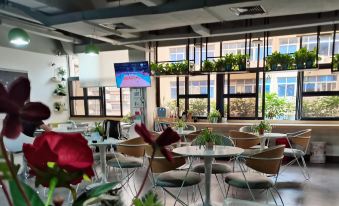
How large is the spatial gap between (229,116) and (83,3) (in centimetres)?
455

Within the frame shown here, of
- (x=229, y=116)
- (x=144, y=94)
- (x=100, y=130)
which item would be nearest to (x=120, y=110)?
(x=144, y=94)

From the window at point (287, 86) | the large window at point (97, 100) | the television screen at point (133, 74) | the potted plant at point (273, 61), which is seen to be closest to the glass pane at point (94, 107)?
the large window at point (97, 100)

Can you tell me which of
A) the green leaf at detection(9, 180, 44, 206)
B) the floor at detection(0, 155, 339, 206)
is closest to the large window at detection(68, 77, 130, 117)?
the floor at detection(0, 155, 339, 206)

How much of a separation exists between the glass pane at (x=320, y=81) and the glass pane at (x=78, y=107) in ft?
22.1

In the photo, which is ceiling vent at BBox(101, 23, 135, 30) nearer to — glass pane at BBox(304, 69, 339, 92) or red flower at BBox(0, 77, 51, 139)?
glass pane at BBox(304, 69, 339, 92)

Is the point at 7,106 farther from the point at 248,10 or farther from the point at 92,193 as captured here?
the point at 248,10

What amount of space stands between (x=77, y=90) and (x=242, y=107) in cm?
542

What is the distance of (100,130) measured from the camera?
169 inches

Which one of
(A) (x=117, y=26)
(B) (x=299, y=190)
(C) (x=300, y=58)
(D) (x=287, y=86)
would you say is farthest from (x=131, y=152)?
(D) (x=287, y=86)

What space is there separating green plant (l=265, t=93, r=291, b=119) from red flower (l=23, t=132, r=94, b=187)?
6.67 m

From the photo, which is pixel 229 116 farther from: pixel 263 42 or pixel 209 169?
pixel 209 169

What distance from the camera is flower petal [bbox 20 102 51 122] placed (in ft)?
1.90

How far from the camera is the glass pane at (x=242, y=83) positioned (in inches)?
267

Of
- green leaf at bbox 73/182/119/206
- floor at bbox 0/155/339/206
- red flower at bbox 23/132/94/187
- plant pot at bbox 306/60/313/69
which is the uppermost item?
plant pot at bbox 306/60/313/69
